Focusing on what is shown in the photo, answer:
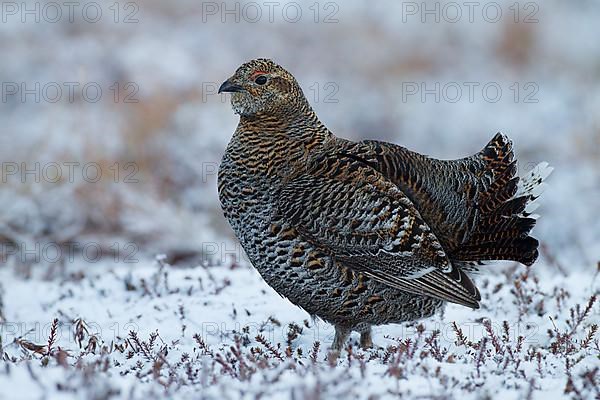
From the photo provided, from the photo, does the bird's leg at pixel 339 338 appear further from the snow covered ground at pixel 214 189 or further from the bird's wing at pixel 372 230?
the bird's wing at pixel 372 230

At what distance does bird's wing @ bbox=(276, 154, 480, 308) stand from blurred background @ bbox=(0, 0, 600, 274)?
311cm

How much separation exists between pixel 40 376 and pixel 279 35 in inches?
624

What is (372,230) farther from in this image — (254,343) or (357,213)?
(254,343)

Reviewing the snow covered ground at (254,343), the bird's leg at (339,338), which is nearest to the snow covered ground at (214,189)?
the snow covered ground at (254,343)

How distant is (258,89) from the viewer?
580 cm

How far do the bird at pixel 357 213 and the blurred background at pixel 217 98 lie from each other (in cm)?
263

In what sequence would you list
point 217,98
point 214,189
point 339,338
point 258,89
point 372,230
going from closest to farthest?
point 372,230 → point 339,338 → point 258,89 → point 214,189 → point 217,98

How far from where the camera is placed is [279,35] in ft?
62.2

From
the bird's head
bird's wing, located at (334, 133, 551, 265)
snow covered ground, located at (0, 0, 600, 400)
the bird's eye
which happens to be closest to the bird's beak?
the bird's head

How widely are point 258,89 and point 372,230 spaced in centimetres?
137

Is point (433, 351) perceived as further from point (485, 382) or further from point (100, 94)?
point (100, 94)

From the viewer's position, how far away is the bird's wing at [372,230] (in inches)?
204

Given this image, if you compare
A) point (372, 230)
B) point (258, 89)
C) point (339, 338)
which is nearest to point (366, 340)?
point (339, 338)

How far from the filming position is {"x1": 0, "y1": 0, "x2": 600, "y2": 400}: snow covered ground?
4.38 metres
